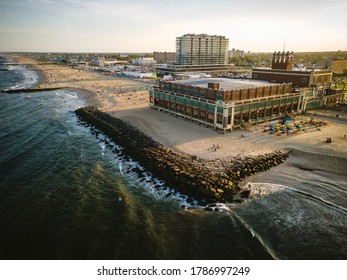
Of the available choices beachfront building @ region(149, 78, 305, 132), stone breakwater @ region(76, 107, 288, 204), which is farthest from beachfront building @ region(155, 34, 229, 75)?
stone breakwater @ region(76, 107, 288, 204)

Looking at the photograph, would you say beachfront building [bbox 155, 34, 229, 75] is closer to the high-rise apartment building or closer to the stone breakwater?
the high-rise apartment building

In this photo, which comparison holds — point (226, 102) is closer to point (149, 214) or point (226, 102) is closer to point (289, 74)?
point (149, 214)

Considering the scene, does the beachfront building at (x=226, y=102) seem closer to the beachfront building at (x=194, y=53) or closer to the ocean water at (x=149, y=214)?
the ocean water at (x=149, y=214)

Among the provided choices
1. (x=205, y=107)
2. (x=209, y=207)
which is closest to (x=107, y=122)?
(x=205, y=107)

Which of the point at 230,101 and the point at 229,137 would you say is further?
the point at 230,101

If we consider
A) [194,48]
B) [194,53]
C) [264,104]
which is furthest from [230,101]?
[194,48]

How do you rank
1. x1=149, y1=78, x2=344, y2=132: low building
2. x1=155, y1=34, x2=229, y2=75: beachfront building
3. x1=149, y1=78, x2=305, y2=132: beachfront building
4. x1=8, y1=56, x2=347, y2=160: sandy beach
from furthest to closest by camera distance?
x1=155, y1=34, x2=229, y2=75: beachfront building
x1=149, y1=78, x2=344, y2=132: low building
x1=149, y1=78, x2=305, y2=132: beachfront building
x1=8, y1=56, x2=347, y2=160: sandy beach
